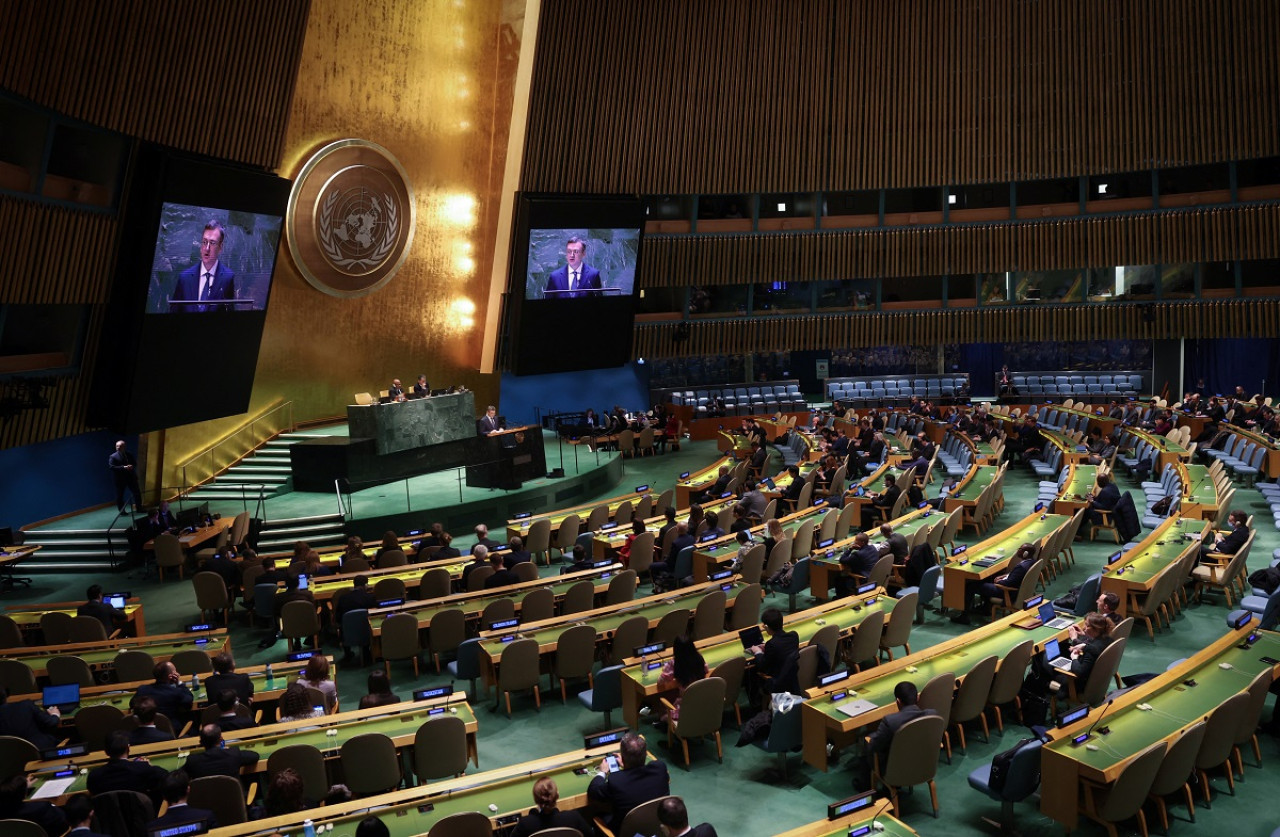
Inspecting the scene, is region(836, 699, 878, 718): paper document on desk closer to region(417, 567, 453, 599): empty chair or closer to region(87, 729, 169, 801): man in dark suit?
region(87, 729, 169, 801): man in dark suit

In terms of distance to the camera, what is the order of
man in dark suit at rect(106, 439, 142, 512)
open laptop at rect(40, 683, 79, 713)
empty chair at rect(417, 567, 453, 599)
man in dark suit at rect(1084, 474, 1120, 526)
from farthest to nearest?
man in dark suit at rect(106, 439, 142, 512) < man in dark suit at rect(1084, 474, 1120, 526) < empty chair at rect(417, 567, 453, 599) < open laptop at rect(40, 683, 79, 713)

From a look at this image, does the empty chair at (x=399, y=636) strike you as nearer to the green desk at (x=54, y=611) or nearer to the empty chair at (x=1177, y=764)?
the green desk at (x=54, y=611)

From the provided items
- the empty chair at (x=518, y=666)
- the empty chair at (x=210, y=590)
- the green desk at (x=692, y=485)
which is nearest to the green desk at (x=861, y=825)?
the empty chair at (x=518, y=666)

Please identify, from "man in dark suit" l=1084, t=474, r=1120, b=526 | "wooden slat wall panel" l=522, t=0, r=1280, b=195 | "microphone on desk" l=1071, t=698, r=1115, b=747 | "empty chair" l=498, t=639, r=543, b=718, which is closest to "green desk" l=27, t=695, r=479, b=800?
"empty chair" l=498, t=639, r=543, b=718

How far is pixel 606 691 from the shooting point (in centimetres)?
815

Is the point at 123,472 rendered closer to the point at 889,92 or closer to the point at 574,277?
the point at 574,277

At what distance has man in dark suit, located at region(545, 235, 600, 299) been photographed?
78.0 feet

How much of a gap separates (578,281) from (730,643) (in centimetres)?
1666

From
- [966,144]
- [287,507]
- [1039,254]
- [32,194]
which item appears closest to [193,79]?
[32,194]

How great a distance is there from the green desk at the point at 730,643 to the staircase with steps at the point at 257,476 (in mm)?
11556

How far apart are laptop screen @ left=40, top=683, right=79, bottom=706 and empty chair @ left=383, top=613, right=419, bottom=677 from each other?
267 cm

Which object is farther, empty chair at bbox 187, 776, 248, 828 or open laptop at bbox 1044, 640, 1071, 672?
open laptop at bbox 1044, 640, 1071, 672

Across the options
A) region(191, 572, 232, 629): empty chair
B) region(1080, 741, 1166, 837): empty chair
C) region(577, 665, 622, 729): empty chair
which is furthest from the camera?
region(191, 572, 232, 629): empty chair

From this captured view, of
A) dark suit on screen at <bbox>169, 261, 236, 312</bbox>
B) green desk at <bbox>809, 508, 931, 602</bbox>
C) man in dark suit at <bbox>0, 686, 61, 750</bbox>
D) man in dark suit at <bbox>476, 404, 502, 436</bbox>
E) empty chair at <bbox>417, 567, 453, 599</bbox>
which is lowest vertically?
man in dark suit at <bbox>0, 686, 61, 750</bbox>
